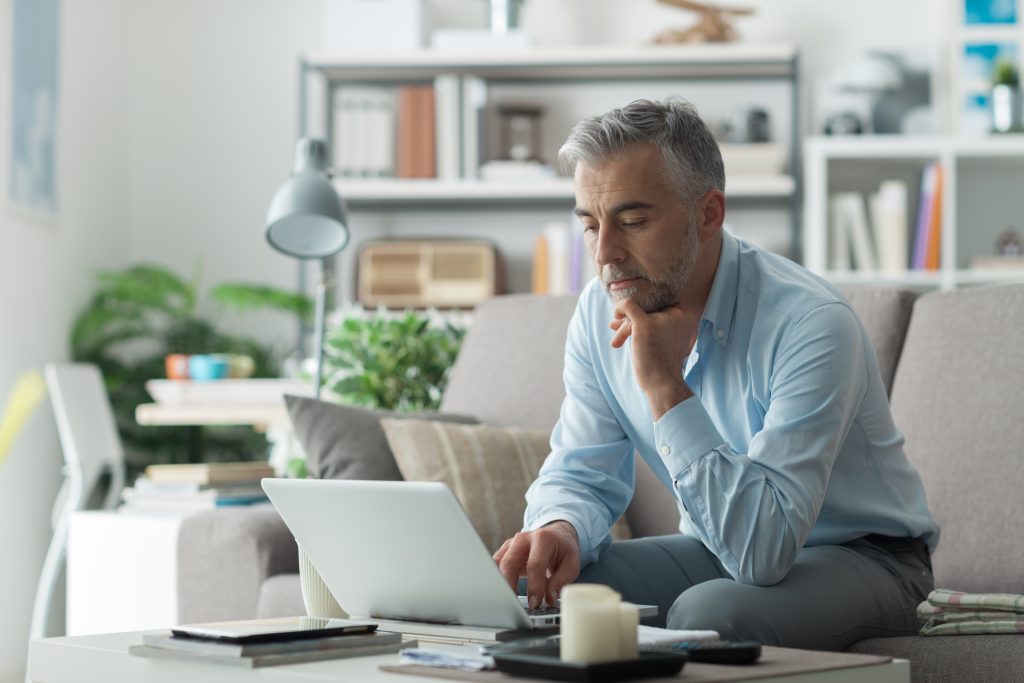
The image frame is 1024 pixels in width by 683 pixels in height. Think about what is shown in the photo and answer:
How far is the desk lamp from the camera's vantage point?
8.36 feet

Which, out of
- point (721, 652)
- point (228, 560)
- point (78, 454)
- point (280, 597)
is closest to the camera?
point (721, 652)

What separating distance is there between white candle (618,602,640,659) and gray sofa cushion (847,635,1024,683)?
66cm

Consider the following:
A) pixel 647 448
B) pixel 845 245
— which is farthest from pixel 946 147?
pixel 647 448

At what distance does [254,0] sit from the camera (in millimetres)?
4664

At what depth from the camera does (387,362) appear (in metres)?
2.84

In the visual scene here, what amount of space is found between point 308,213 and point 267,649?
151 cm

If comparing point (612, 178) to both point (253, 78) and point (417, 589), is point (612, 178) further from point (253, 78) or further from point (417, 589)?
point (253, 78)

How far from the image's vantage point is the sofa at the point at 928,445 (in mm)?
2031

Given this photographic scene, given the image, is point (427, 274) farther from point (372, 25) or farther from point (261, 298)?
point (372, 25)

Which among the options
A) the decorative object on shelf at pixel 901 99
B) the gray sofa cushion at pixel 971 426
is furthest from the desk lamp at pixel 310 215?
the decorative object on shelf at pixel 901 99

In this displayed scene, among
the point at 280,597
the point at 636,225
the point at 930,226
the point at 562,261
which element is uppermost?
the point at 930,226

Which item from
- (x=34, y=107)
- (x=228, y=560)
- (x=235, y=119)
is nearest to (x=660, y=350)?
(x=228, y=560)

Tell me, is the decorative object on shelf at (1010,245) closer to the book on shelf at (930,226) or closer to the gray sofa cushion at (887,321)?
the book on shelf at (930,226)

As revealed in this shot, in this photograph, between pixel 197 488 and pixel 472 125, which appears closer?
pixel 197 488
